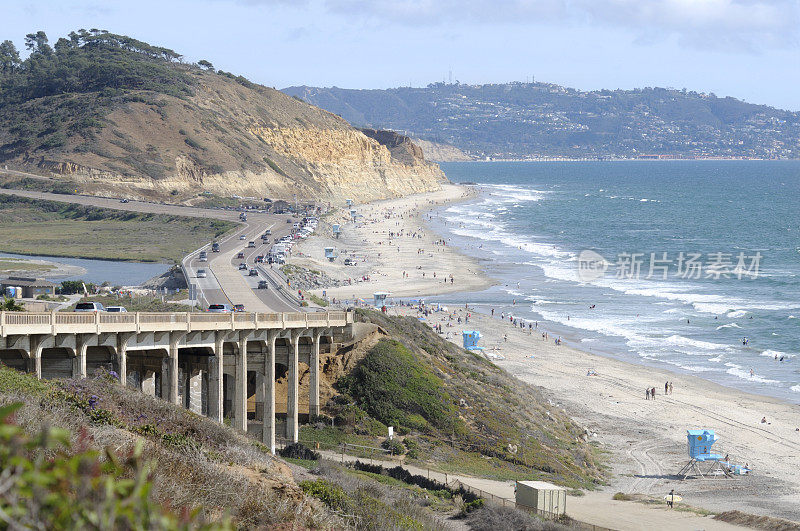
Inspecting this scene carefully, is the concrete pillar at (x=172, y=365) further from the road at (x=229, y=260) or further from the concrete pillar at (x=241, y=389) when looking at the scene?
the road at (x=229, y=260)

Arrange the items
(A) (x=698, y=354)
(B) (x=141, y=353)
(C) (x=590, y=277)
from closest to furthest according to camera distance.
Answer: (B) (x=141, y=353) → (A) (x=698, y=354) → (C) (x=590, y=277)

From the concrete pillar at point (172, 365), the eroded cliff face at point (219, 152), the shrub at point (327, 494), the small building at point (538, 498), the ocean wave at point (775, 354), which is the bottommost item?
the ocean wave at point (775, 354)

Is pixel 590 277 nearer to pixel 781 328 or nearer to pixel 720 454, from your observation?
pixel 781 328

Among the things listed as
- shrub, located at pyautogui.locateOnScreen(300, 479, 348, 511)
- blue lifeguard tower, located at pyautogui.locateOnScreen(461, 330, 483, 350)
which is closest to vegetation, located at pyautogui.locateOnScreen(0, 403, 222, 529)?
shrub, located at pyautogui.locateOnScreen(300, 479, 348, 511)

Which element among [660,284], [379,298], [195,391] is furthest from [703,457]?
[660,284]

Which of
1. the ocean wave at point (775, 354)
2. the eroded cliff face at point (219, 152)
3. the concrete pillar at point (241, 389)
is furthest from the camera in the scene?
the eroded cliff face at point (219, 152)

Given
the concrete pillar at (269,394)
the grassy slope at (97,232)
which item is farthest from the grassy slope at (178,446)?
the grassy slope at (97,232)

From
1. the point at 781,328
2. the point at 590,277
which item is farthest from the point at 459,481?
the point at 590,277
